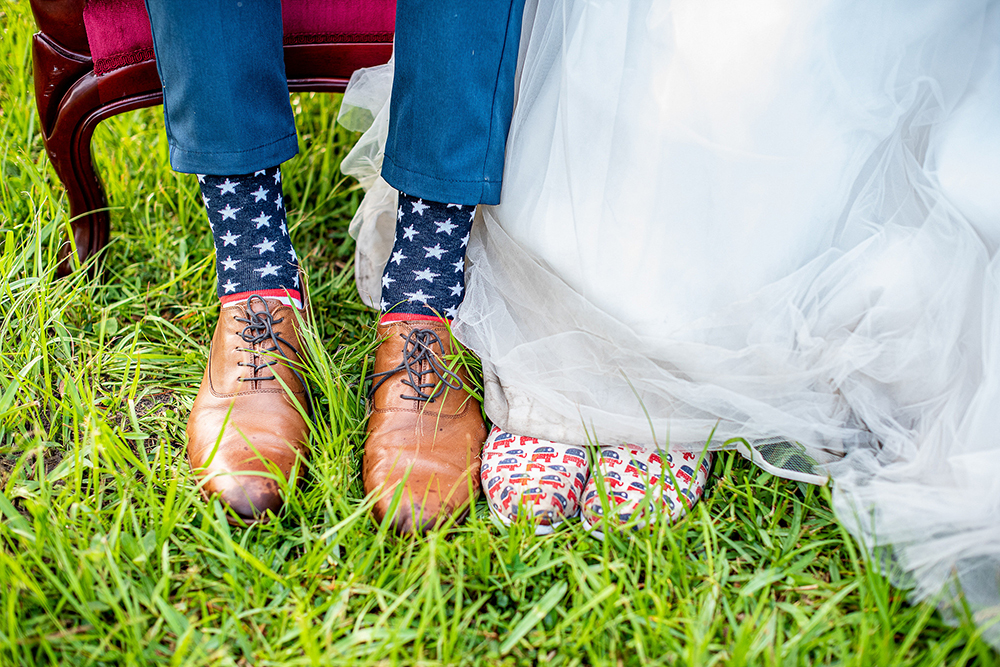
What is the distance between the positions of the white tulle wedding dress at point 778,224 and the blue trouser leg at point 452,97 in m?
0.06

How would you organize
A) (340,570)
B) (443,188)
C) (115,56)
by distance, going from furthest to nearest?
(115,56)
(443,188)
(340,570)

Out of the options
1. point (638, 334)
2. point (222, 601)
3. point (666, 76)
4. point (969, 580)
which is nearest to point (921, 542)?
point (969, 580)

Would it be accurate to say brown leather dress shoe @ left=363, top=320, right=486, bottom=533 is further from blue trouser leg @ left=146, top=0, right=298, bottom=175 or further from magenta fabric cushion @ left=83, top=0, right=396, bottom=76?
magenta fabric cushion @ left=83, top=0, right=396, bottom=76

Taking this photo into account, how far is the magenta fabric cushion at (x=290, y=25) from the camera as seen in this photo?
0.93m

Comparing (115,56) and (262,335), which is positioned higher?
(115,56)

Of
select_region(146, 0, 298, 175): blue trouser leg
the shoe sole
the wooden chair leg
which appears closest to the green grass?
the shoe sole

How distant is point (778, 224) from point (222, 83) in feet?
2.36

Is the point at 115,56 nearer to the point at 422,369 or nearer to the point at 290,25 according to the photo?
the point at 290,25

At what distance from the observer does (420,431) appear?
867mm

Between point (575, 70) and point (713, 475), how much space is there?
575 millimetres

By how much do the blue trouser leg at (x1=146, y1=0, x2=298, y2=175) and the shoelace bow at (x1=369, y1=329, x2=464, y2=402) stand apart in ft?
1.03

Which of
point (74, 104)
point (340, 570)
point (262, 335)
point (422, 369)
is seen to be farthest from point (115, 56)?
point (340, 570)

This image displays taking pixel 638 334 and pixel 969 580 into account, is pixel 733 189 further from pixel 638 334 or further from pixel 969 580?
pixel 969 580

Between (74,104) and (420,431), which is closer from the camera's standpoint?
(420,431)
